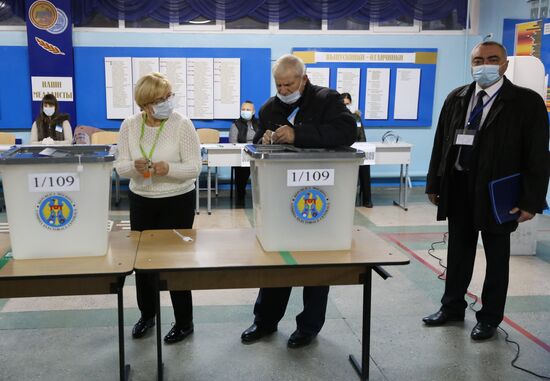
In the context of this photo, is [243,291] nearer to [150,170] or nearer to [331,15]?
[150,170]

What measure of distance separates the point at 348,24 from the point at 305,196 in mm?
5456

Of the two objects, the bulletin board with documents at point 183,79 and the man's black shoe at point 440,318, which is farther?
the bulletin board with documents at point 183,79

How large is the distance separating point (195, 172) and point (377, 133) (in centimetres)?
504

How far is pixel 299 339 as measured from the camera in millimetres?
2555

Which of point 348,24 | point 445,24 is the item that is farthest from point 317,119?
point 445,24

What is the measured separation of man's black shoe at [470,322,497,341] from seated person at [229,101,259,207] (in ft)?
12.6

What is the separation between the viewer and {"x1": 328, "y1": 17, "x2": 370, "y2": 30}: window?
6.80 m

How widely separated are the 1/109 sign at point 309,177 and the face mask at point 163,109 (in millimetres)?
750

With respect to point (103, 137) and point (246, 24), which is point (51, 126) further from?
point (246, 24)

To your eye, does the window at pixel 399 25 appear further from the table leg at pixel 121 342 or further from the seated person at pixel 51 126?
the table leg at pixel 121 342

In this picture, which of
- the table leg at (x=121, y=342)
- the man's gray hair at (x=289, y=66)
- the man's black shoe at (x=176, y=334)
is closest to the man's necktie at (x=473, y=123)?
the man's gray hair at (x=289, y=66)

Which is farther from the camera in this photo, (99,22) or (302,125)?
(99,22)

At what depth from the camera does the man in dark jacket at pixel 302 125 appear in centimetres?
206

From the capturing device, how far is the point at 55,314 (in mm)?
2943
